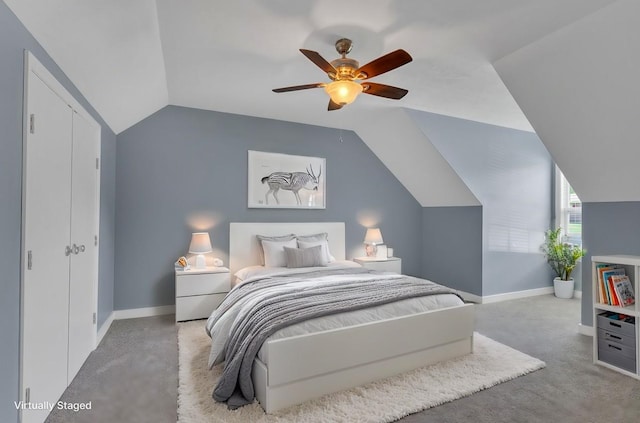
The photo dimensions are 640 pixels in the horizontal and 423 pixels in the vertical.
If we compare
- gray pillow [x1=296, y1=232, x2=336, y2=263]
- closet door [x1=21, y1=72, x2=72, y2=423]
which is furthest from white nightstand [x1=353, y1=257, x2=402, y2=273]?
closet door [x1=21, y1=72, x2=72, y2=423]

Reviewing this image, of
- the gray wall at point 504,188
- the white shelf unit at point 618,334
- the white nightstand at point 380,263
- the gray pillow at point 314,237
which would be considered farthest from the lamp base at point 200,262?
the white shelf unit at point 618,334

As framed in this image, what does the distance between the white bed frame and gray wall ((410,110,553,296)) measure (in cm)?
227

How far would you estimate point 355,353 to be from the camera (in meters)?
2.32

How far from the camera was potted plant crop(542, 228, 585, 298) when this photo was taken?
488 cm

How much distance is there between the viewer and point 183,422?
1.95m

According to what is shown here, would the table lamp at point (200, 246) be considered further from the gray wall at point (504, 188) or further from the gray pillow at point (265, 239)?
the gray wall at point (504, 188)

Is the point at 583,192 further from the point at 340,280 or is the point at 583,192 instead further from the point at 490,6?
the point at 340,280

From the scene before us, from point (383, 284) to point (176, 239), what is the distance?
259 cm

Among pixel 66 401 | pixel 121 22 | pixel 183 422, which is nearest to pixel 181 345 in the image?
pixel 66 401

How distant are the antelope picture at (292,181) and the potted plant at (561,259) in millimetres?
3701

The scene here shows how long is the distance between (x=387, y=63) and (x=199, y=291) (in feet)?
10.00

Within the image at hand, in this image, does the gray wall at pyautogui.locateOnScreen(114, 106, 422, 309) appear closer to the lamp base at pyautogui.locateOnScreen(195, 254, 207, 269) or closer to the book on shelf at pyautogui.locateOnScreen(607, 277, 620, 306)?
the lamp base at pyautogui.locateOnScreen(195, 254, 207, 269)

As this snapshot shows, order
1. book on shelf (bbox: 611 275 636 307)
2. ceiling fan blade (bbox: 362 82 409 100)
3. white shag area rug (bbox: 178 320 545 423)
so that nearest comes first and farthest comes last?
white shag area rug (bbox: 178 320 545 423), ceiling fan blade (bbox: 362 82 409 100), book on shelf (bbox: 611 275 636 307)

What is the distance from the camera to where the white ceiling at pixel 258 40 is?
80.4 inches
